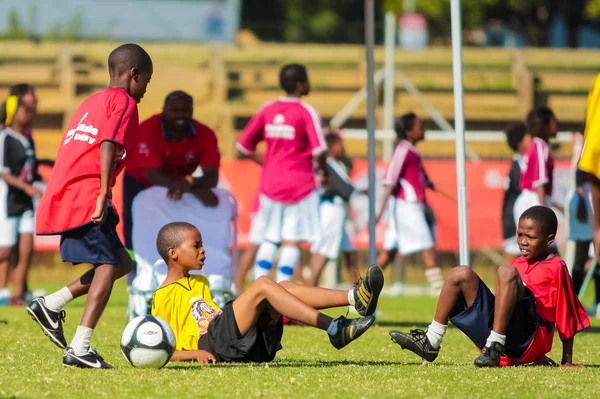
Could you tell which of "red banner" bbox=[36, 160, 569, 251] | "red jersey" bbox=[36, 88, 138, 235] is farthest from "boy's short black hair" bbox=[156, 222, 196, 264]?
"red banner" bbox=[36, 160, 569, 251]

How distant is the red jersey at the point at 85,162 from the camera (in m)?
6.98

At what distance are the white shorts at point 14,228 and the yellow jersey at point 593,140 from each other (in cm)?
822

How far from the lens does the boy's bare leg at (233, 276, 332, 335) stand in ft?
22.9

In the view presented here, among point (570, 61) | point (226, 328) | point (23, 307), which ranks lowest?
point (23, 307)

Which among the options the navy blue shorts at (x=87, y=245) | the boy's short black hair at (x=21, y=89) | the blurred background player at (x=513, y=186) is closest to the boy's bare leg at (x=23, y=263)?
the boy's short black hair at (x=21, y=89)

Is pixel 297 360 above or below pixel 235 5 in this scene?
below

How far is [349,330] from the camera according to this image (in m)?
6.79

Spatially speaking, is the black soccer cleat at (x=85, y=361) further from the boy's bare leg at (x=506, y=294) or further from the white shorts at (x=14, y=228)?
the white shorts at (x=14, y=228)

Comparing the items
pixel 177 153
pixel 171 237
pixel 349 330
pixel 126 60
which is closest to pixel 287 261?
pixel 177 153

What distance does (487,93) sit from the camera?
26422mm

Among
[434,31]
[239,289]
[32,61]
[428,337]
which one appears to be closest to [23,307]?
[239,289]

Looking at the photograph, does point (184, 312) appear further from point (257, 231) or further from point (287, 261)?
point (257, 231)

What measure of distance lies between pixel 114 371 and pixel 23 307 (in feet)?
21.4

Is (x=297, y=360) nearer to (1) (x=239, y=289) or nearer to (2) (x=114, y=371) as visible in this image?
(2) (x=114, y=371)
